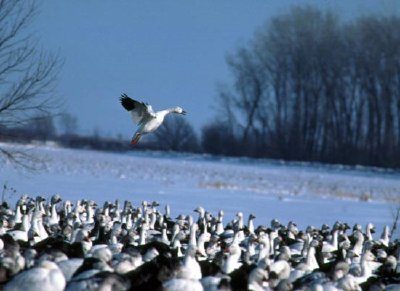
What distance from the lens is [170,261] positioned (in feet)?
28.7

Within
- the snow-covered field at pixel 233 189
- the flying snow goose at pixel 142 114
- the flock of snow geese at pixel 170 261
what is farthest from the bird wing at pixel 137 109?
the snow-covered field at pixel 233 189

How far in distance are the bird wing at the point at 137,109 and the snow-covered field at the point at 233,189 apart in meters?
5.60

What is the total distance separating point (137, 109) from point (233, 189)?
586 inches

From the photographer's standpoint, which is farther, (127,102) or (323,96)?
(323,96)

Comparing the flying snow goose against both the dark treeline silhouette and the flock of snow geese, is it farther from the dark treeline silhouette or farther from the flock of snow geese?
the dark treeline silhouette

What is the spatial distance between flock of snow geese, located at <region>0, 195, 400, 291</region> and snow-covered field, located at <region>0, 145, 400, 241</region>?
17.6 feet

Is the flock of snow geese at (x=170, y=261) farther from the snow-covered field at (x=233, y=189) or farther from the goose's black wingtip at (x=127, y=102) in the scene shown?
the snow-covered field at (x=233, y=189)

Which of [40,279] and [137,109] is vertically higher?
[137,109]

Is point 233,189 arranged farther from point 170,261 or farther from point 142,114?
point 170,261

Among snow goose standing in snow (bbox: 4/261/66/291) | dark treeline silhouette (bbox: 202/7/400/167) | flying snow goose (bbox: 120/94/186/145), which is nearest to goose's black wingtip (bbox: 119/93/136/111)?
flying snow goose (bbox: 120/94/186/145)

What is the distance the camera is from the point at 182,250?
11.5m

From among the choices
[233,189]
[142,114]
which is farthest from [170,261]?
[233,189]

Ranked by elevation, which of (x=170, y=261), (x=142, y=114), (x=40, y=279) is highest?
(x=142, y=114)

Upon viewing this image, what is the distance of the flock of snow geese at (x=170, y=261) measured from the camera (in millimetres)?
7992
